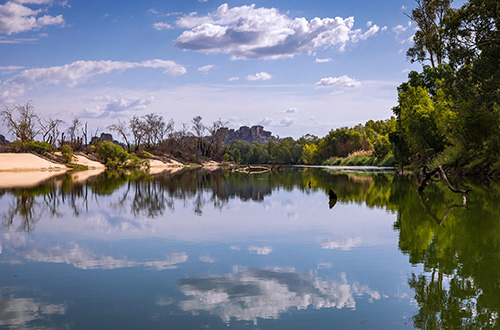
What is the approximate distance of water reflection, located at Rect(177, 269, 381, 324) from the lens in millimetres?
7145

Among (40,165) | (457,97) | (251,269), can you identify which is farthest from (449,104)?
(40,165)

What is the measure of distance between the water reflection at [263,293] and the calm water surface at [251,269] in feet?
0.11

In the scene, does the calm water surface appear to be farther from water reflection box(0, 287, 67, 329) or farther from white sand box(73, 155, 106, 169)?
white sand box(73, 155, 106, 169)

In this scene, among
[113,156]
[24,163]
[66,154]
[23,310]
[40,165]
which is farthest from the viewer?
[113,156]

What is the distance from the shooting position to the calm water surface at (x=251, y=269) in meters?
6.88

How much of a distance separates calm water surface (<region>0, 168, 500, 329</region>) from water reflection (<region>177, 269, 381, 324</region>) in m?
0.03

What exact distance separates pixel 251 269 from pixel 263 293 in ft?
5.48

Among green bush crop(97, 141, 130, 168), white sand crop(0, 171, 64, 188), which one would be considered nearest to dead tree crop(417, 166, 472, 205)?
white sand crop(0, 171, 64, 188)

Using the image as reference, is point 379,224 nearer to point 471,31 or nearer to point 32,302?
point 32,302

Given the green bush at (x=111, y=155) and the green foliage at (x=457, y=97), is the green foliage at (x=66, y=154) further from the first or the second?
the green foliage at (x=457, y=97)

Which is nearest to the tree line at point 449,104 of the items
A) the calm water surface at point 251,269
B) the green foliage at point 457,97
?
the green foliage at point 457,97

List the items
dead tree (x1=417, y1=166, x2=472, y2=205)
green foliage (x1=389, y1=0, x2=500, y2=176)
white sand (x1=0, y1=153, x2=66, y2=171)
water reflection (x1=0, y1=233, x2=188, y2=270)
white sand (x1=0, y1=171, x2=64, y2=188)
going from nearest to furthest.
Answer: water reflection (x1=0, y1=233, x2=188, y2=270), dead tree (x1=417, y1=166, x2=472, y2=205), green foliage (x1=389, y1=0, x2=500, y2=176), white sand (x1=0, y1=171, x2=64, y2=188), white sand (x1=0, y1=153, x2=66, y2=171)

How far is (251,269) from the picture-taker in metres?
9.66

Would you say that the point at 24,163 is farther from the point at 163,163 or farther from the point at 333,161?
the point at 333,161
